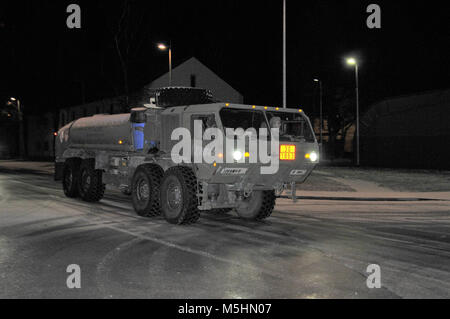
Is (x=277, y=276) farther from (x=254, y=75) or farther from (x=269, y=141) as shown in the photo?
(x=254, y=75)

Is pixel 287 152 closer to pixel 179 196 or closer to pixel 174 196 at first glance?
pixel 179 196

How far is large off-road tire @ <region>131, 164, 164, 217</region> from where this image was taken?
39.9 ft

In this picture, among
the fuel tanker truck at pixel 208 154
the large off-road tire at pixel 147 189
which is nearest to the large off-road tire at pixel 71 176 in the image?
the fuel tanker truck at pixel 208 154

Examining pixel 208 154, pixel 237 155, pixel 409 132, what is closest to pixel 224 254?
pixel 237 155

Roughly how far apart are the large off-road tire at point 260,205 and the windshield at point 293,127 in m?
1.61

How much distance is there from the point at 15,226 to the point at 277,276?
259 inches

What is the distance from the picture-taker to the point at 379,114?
3997cm

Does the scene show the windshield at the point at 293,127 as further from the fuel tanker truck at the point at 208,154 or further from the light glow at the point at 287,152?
the light glow at the point at 287,152

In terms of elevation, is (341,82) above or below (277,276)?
above

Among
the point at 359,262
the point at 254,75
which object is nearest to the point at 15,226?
the point at 359,262

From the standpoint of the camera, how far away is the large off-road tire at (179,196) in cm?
1095

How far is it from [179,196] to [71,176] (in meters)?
6.37

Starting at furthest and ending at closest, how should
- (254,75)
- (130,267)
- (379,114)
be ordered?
(254,75) < (379,114) < (130,267)

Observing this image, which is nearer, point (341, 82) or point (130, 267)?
point (130, 267)
